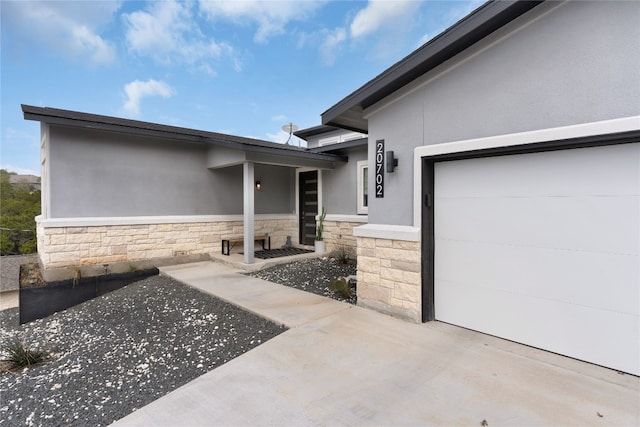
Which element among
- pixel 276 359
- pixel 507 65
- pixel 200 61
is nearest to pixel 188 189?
pixel 276 359

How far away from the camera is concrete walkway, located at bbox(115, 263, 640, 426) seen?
2.15 meters

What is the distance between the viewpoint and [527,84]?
306 centimetres

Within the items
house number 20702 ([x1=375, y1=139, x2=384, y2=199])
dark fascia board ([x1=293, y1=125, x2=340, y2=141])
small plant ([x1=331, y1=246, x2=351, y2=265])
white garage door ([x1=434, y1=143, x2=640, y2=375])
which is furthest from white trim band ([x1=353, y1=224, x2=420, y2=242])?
dark fascia board ([x1=293, y1=125, x2=340, y2=141])

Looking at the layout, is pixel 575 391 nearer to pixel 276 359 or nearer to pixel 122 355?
pixel 276 359

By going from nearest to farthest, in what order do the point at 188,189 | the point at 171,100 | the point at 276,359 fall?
the point at 276,359 → the point at 188,189 → the point at 171,100

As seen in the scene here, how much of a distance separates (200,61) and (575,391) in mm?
17799

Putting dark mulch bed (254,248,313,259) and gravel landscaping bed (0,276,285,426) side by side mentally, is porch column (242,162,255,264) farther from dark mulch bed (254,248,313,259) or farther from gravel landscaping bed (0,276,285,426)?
gravel landscaping bed (0,276,285,426)

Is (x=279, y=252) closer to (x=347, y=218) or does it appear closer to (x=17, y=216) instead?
(x=347, y=218)

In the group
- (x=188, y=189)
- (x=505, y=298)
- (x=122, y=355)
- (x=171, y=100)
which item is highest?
(x=171, y=100)

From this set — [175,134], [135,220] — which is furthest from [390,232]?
[135,220]

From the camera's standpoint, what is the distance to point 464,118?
354cm

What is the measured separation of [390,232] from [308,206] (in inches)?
231

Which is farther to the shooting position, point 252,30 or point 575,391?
point 252,30

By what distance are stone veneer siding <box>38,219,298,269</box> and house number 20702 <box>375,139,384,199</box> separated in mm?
5702
